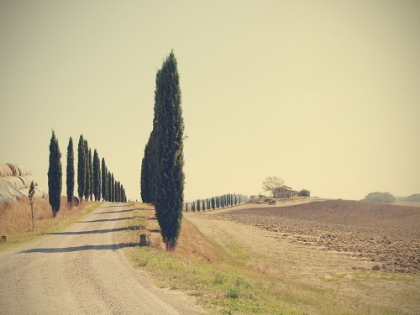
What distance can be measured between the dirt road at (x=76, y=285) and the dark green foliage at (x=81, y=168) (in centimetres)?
3860

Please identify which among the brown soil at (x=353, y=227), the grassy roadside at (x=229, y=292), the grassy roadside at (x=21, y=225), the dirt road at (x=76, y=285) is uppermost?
the grassy roadside at (x=21, y=225)

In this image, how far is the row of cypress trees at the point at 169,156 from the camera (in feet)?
68.7

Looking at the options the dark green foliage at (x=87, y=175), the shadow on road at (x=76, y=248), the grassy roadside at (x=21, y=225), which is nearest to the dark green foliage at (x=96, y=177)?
the dark green foliage at (x=87, y=175)

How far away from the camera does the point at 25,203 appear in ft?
119

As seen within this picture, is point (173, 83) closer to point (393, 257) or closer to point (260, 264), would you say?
point (260, 264)

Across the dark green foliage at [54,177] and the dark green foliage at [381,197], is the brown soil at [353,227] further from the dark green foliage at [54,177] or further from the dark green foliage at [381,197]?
the dark green foliage at [381,197]

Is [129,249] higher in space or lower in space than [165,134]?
lower

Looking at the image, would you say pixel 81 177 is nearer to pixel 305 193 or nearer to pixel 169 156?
pixel 169 156

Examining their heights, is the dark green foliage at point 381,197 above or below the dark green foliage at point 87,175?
below

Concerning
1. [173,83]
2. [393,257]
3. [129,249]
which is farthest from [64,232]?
[393,257]

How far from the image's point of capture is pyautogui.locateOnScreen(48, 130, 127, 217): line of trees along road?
123ft

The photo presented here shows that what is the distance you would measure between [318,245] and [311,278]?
1385cm

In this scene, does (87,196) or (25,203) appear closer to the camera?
(25,203)

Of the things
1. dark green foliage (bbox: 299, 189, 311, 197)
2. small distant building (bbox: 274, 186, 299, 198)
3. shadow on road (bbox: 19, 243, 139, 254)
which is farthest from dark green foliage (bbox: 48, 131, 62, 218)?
dark green foliage (bbox: 299, 189, 311, 197)
